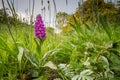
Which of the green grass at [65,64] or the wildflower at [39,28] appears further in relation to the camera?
the wildflower at [39,28]

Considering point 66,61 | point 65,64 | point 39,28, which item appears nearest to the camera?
point 65,64

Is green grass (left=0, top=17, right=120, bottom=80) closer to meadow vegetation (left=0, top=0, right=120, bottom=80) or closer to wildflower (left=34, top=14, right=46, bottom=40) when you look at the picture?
meadow vegetation (left=0, top=0, right=120, bottom=80)

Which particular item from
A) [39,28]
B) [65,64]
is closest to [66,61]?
[39,28]

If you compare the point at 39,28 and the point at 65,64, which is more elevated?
the point at 39,28

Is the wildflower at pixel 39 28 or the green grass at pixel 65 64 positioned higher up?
the wildflower at pixel 39 28

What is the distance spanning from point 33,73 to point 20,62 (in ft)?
0.39

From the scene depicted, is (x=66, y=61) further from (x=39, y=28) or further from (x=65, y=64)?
(x=65, y=64)

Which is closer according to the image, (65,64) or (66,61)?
(65,64)

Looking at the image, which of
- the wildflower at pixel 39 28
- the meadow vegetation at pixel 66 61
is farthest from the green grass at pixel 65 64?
the wildflower at pixel 39 28

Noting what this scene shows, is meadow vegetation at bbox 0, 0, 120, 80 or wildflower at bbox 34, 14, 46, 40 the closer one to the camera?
meadow vegetation at bbox 0, 0, 120, 80

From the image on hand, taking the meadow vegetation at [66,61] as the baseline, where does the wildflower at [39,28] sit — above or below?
above

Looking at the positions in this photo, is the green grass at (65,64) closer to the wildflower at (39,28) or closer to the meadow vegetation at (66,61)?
the meadow vegetation at (66,61)

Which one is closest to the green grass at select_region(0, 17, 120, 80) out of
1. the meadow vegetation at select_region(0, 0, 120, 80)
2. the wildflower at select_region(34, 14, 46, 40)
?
the meadow vegetation at select_region(0, 0, 120, 80)

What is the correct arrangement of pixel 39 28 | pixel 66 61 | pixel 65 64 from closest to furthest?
pixel 65 64, pixel 39 28, pixel 66 61
